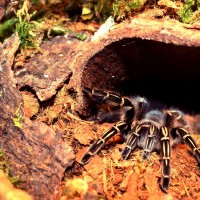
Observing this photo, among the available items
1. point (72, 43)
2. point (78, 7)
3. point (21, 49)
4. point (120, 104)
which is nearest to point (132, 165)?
point (120, 104)

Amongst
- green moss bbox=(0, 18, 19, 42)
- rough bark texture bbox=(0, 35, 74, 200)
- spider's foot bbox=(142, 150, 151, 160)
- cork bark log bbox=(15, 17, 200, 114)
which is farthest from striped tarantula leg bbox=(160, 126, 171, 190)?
green moss bbox=(0, 18, 19, 42)

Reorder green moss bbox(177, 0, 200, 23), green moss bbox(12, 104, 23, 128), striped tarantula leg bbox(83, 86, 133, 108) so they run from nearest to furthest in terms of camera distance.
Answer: green moss bbox(12, 104, 23, 128)
green moss bbox(177, 0, 200, 23)
striped tarantula leg bbox(83, 86, 133, 108)

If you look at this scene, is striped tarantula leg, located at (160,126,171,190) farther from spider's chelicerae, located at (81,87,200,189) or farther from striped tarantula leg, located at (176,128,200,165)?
striped tarantula leg, located at (176,128,200,165)

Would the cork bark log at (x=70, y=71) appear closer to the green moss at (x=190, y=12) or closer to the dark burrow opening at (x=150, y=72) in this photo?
the dark burrow opening at (x=150, y=72)

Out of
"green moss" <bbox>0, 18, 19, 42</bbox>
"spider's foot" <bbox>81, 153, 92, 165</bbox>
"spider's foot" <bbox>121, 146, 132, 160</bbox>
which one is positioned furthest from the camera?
"green moss" <bbox>0, 18, 19, 42</bbox>

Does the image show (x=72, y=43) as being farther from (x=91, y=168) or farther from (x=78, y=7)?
(x=91, y=168)

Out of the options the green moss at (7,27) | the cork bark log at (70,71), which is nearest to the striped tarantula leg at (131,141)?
the cork bark log at (70,71)
